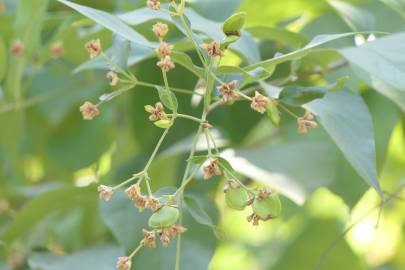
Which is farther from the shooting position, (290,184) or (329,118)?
(290,184)

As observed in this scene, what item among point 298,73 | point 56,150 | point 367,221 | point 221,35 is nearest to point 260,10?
point 298,73

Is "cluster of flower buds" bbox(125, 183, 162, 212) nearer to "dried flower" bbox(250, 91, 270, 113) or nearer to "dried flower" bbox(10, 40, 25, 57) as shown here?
"dried flower" bbox(250, 91, 270, 113)

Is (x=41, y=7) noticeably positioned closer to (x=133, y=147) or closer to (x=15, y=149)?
(x=15, y=149)

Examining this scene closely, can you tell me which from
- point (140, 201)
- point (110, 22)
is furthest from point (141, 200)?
point (110, 22)

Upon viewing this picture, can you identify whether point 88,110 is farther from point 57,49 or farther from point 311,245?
point 311,245

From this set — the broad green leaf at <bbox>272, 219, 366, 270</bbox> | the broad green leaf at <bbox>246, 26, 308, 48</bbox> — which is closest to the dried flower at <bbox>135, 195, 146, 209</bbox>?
the broad green leaf at <bbox>246, 26, 308, 48</bbox>

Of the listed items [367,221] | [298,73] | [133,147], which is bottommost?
[367,221]
